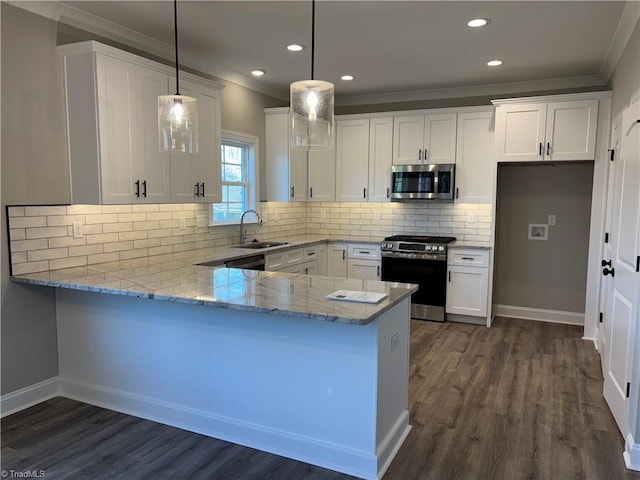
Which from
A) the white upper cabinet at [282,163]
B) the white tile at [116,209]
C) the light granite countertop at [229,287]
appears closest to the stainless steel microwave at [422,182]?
the white upper cabinet at [282,163]

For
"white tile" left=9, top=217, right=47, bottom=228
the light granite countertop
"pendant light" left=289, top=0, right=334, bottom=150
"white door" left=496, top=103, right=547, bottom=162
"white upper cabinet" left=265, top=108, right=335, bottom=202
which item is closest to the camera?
Result: the light granite countertop

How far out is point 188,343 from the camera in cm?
277

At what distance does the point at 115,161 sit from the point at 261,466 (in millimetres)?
2226

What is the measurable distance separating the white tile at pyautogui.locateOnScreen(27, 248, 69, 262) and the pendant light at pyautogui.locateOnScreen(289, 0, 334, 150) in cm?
190

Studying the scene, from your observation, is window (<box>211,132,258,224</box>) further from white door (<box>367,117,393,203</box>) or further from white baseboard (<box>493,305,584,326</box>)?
white baseboard (<box>493,305,584,326</box>)

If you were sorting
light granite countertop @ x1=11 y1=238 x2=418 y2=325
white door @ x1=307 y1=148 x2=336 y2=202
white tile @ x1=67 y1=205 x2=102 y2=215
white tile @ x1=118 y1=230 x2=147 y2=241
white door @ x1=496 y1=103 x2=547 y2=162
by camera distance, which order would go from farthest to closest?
white door @ x1=307 y1=148 x2=336 y2=202
white door @ x1=496 y1=103 x2=547 y2=162
white tile @ x1=118 y1=230 x2=147 y2=241
white tile @ x1=67 y1=205 x2=102 y2=215
light granite countertop @ x1=11 y1=238 x2=418 y2=325

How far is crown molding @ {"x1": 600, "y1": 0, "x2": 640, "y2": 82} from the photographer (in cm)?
297

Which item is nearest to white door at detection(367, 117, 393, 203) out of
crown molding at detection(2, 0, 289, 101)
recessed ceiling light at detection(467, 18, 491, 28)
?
crown molding at detection(2, 0, 289, 101)

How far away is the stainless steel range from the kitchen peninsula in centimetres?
252

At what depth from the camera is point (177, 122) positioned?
2586 millimetres

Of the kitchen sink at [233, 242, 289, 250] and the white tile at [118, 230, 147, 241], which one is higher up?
the white tile at [118, 230, 147, 241]

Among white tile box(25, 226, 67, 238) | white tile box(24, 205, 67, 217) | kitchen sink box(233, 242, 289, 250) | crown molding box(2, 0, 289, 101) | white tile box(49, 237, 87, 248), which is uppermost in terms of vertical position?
crown molding box(2, 0, 289, 101)

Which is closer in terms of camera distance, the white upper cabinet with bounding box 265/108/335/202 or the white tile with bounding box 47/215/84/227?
the white tile with bounding box 47/215/84/227

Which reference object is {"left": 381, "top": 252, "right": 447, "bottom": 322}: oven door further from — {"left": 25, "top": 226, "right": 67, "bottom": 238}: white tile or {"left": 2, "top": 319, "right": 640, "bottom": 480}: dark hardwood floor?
{"left": 25, "top": 226, "right": 67, "bottom": 238}: white tile
